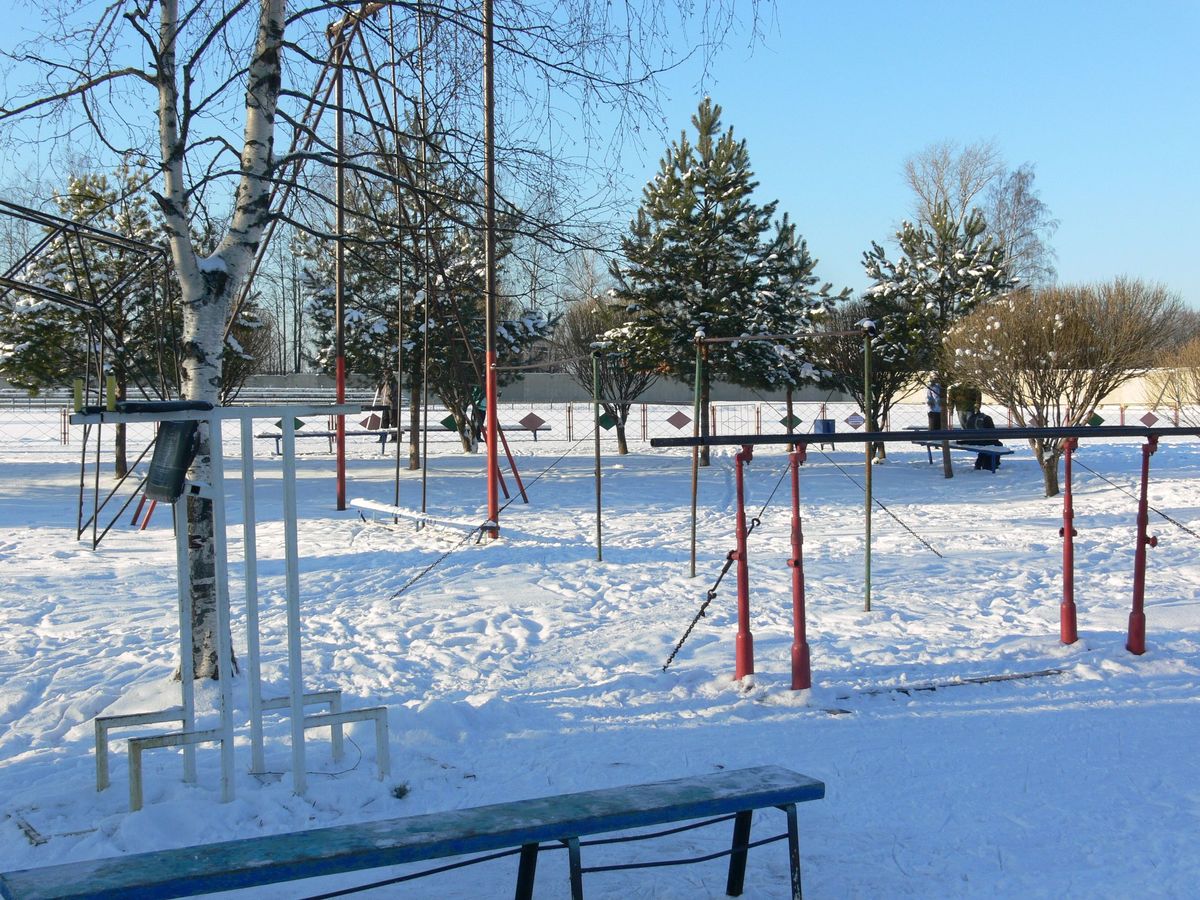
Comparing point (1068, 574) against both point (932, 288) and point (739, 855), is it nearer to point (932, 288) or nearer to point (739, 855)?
point (739, 855)

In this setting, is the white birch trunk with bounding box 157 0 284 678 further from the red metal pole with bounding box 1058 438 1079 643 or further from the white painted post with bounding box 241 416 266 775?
the red metal pole with bounding box 1058 438 1079 643

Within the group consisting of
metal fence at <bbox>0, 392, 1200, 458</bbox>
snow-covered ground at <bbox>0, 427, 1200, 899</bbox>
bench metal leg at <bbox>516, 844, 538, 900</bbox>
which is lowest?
snow-covered ground at <bbox>0, 427, 1200, 899</bbox>

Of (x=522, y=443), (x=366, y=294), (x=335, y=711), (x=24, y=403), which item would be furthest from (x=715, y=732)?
(x=24, y=403)

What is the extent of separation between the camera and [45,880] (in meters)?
2.79

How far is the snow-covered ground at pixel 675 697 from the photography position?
159 inches

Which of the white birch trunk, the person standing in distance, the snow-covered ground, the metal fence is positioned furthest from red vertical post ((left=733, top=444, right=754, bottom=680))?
the person standing in distance

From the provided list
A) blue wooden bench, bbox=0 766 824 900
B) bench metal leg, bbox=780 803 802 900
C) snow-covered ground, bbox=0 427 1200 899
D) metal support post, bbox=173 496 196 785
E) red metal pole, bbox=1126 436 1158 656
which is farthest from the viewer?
red metal pole, bbox=1126 436 1158 656

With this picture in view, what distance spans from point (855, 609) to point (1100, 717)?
2970 mm

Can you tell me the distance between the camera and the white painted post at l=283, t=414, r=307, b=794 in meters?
4.29

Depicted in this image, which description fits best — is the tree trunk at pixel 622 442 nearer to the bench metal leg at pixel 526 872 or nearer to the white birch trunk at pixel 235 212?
the white birch trunk at pixel 235 212

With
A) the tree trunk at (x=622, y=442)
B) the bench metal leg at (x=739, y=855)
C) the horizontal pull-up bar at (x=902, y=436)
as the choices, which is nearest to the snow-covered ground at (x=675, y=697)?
the bench metal leg at (x=739, y=855)

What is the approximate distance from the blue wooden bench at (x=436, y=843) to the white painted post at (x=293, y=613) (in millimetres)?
1139

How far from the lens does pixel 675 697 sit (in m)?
6.17

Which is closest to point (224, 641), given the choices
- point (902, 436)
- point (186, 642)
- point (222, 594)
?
point (186, 642)
